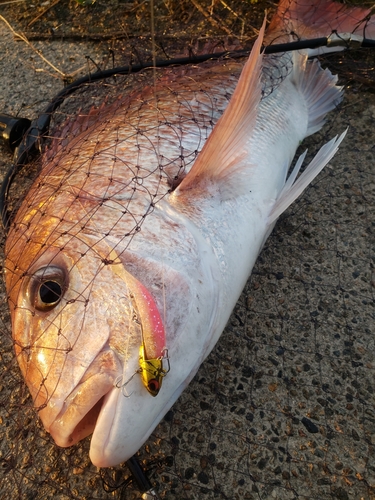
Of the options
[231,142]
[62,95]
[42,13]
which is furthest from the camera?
[42,13]

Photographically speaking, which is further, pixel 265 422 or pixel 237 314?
pixel 237 314

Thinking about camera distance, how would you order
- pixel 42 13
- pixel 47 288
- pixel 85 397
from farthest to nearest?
pixel 42 13 → pixel 47 288 → pixel 85 397

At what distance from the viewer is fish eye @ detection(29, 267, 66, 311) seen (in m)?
1.43

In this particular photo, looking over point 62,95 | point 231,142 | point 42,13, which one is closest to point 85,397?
point 231,142

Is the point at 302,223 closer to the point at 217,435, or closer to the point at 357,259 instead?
the point at 357,259

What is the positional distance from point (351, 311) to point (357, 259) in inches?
12.9

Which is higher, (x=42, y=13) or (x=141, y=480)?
(x=42, y=13)

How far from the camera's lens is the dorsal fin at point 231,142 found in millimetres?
1763

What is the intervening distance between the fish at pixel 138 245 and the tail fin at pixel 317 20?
33.8 inches

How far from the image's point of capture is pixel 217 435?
1.80 meters

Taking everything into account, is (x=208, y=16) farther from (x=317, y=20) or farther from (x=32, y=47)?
(x=32, y=47)

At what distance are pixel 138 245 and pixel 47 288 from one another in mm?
360

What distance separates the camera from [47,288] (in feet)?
4.73

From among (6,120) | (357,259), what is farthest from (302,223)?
(6,120)
